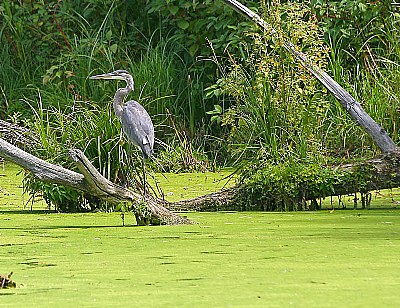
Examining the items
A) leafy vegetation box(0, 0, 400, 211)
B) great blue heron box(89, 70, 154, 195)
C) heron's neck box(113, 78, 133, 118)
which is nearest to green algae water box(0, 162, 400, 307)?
great blue heron box(89, 70, 154, 195)

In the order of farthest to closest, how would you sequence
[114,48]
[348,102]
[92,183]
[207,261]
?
[114,48]
[348,102]
[92,183]
[207,261]

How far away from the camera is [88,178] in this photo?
17.2 feet

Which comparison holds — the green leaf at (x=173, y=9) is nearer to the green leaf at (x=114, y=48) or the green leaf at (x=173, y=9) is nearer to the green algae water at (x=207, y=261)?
the green leaf at (x=114, y=48)

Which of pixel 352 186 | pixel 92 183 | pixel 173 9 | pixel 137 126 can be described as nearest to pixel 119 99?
pixel 137 126

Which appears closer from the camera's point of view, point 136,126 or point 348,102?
point 136,126

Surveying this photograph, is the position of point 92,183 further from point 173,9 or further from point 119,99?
point 173,9

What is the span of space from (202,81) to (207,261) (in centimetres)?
703

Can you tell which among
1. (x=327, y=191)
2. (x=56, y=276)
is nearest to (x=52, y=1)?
(x=327, y=191)

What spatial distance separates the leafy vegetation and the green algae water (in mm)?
846

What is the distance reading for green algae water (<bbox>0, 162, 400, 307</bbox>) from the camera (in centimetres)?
278

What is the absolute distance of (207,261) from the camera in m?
3.60

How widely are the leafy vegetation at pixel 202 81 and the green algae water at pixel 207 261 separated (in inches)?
33.3

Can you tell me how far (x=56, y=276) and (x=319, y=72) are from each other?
377 centimetres

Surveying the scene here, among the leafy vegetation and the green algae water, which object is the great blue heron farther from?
the green algae water
